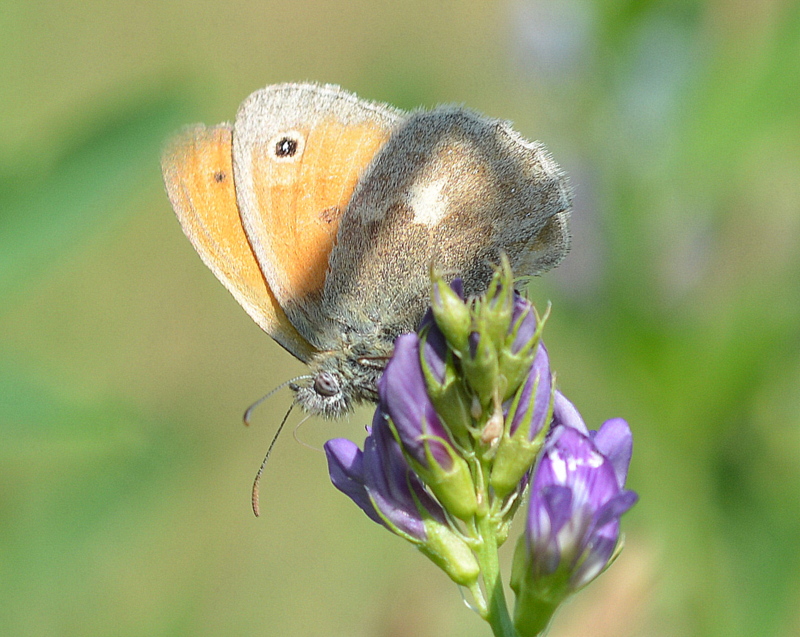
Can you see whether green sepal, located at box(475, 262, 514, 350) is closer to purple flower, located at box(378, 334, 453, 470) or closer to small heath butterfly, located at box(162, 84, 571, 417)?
purple flower, located at box(378, 334, 453, 470)

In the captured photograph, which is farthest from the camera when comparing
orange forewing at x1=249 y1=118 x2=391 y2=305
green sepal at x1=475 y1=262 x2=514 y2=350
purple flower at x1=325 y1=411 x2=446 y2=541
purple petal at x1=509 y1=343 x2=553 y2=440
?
orange forewing at x1=249 y1=118 x2=391 y2=305

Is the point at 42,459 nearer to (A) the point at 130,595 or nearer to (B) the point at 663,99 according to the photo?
(A) the point at 130,595

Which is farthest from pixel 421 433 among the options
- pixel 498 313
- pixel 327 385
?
pixel 327 385

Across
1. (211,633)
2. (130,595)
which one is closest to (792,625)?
(211,633)

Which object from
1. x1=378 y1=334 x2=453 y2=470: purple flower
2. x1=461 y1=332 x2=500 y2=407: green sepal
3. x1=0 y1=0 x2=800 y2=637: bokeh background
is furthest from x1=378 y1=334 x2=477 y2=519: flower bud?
x1=0 y1=0 x2=800 y2=637: bokeh background

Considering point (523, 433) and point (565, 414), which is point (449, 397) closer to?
point (523, 433)

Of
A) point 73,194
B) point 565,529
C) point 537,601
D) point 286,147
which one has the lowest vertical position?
point 537,601
